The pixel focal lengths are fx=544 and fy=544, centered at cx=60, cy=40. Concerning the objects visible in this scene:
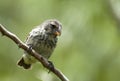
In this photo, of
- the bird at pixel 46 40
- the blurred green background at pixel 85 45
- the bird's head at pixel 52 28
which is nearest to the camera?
the bird's head at pixel 52 28

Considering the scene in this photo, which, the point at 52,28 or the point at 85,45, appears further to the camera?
the point at 85,45

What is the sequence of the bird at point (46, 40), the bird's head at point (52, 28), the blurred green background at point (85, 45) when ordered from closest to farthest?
the bird's head at point (52, 28)
the bird at point (46, 40)
the blurred green background at point (85, 45)

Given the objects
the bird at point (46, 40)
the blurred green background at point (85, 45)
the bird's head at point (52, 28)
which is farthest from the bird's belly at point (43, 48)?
the blurred green background at point (85, 45)

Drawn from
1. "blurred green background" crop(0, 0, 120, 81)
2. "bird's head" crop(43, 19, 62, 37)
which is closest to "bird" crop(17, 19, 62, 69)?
"bird's head" crop(43, 19, 62, 37)

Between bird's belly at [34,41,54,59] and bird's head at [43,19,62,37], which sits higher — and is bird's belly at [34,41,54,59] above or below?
below

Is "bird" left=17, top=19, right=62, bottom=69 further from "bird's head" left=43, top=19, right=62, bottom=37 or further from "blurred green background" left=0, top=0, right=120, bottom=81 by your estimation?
"blurred green background" left=0, top=0, right=120, bottom=81

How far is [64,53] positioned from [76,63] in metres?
0.19

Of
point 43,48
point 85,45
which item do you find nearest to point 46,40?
point 43,48

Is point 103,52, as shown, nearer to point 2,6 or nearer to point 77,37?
point 77,37

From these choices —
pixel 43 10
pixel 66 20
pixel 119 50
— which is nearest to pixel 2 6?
pixel 43 10

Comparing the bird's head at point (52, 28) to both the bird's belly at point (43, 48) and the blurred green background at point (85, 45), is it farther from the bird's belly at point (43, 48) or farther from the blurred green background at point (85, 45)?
the blurred green background at point (85, 45)

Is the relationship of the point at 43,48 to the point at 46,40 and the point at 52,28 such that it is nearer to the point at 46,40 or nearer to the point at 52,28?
the point at 46,40

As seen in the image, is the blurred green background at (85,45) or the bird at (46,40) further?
the blurred green background at (85,45)

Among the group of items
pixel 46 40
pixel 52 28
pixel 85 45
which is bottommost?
pixel 85 45
